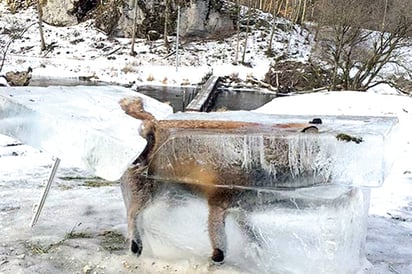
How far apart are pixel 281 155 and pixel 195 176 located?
476 millimetres

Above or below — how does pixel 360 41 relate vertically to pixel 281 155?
below

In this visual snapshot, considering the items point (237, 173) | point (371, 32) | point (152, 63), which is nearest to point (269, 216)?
point (237, 173)

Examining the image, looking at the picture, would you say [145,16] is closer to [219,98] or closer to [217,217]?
[219,98]

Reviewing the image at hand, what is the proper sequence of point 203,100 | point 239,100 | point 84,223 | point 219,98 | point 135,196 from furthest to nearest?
1. point 219,98
2. point 239,100
3. point 203,100
4. point 84,223
5. point 135,196

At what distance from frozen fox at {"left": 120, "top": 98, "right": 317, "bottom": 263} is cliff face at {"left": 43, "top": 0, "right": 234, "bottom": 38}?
88.4 ft

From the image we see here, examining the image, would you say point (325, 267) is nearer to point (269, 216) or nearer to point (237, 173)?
point (269, 216)

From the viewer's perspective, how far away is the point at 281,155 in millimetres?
2580

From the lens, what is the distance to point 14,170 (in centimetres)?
522

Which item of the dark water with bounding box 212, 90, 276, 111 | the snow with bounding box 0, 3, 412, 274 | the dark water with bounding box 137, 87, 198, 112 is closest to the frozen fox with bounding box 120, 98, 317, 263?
the snow with bounding box 0, 3, 412, 274

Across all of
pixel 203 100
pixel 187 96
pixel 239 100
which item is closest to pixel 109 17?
pixel 187 96

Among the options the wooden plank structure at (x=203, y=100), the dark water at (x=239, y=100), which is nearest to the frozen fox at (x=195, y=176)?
the wooden plank structure at (x=203, y=100)

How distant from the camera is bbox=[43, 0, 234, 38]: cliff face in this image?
1152 inches

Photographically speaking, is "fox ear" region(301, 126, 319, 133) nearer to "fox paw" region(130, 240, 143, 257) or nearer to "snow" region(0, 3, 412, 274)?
"snow" region(0, 3, 412, 274)

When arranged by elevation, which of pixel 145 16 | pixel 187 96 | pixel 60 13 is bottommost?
pixel 187 96
